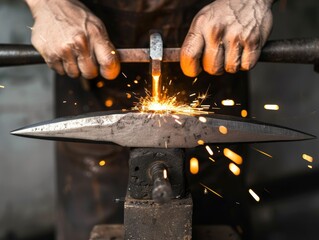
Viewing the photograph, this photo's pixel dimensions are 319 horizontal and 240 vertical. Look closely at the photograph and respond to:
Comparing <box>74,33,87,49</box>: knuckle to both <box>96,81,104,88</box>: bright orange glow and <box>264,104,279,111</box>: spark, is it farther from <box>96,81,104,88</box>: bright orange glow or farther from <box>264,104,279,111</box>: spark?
<box>264,104,279,111</box>: spark

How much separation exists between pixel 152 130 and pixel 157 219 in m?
0.20

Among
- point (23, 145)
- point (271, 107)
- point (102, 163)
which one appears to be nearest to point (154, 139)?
point (102, 163)

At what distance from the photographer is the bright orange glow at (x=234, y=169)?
1.94 meters

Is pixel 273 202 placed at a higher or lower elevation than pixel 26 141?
lower

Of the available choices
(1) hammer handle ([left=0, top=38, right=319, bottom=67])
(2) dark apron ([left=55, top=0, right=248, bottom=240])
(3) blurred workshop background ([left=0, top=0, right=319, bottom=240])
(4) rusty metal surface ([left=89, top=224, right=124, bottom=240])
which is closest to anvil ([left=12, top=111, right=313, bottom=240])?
(1) hammer handle ([left=0, top=38, right=319, bottom=67])

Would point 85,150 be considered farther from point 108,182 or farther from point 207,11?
point 207,11

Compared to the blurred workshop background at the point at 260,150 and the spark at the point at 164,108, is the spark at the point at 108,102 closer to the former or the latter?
the spark at the point at 164,108

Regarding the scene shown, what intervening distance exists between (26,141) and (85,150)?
0.82 meters

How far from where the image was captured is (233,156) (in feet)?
6.68

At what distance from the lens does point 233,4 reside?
4.32ft

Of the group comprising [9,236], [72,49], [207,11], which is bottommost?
[9,236]

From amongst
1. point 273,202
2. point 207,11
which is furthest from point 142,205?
point 273,202

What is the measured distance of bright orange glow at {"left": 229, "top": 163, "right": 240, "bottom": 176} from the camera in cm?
194

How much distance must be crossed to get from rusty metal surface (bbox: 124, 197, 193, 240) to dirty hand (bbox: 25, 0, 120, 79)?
384 millimetres
